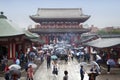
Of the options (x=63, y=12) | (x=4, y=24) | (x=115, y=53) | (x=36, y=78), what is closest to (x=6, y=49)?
(x=4, y=24)

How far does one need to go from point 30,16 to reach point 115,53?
58.7 m

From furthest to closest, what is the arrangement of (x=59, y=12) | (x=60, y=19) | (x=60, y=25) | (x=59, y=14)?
1. (x=59, y=12)
2. (x=59, y=14)
3. (x=60, y=19)
4. (x=60, y=25)

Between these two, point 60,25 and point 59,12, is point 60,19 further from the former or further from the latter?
point 59,12

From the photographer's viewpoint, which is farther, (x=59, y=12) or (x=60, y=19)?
(x=59, y=12)

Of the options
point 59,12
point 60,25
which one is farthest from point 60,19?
point 59,12

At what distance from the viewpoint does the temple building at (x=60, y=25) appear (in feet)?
289

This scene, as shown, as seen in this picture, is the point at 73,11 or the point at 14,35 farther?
the point at 73,11

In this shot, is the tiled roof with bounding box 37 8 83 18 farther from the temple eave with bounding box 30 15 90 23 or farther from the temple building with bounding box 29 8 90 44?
the temple eave with bounding box 30 15 90 23

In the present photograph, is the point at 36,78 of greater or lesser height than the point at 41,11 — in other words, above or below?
below

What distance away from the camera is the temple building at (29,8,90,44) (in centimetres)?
8812

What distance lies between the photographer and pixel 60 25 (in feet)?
296

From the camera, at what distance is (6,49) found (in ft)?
112

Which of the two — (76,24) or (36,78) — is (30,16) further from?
(36,78)

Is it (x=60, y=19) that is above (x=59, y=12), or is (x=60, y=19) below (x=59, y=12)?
below
